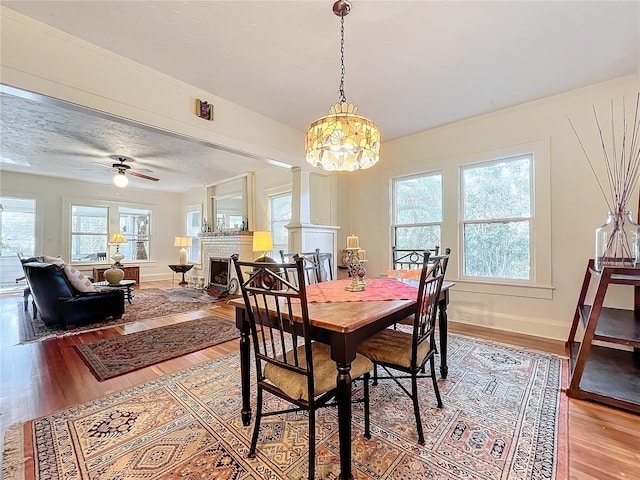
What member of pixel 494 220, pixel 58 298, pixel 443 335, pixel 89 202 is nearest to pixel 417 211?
pixel 494 220

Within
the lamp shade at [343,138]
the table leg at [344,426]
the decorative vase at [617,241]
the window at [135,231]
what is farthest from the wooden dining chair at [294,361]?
the window at [135,231]

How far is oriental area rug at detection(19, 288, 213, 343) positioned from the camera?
3507 mm

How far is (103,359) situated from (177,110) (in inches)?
102

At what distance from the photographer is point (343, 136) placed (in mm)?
1875

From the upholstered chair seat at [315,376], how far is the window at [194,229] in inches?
283

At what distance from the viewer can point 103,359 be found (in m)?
2.69

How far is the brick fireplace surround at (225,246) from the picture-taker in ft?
19.6

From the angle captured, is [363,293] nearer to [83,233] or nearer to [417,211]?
[417,211]

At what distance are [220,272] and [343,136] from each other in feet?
18.6

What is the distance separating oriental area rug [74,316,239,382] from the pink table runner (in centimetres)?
177

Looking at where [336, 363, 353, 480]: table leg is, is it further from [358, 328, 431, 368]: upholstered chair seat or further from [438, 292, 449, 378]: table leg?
[438, 292, 449, 378]: table leg

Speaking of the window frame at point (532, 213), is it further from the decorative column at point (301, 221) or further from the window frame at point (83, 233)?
the window frame at point (83, 233)

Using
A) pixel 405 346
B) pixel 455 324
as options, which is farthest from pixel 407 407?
pixel 455 324

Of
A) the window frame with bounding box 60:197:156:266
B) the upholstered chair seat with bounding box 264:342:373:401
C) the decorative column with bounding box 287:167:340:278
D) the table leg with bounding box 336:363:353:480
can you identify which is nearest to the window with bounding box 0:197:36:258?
the window frame with bounding box 60:197:156:266
